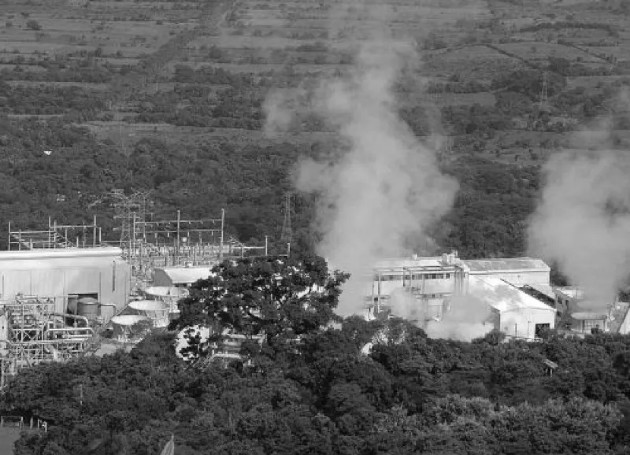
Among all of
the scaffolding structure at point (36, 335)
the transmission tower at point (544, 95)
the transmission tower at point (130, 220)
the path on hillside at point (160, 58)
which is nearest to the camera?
the scaffolding structure at point (36, 335)

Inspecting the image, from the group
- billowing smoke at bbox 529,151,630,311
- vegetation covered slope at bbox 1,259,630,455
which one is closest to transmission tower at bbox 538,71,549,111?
billowing smoke at bbox 529,151,630,311

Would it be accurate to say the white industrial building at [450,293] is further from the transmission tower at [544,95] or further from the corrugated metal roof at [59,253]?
the transmission tower at [544,95]

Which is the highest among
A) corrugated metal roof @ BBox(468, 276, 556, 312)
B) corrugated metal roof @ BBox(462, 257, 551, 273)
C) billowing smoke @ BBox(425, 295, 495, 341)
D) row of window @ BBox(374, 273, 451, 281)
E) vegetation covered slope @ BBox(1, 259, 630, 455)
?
corrugated metal roof @ BBox(462, 257, 551, 273)

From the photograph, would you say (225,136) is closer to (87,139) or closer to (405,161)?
(87,139)

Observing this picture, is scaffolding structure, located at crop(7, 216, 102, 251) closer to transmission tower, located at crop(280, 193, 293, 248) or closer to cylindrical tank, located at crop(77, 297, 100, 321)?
cylindrical tank, located at crop(77, 297, 100, 321)

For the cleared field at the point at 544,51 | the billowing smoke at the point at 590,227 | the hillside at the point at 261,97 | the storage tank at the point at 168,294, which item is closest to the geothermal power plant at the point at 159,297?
the storage tank at the point at 168,294

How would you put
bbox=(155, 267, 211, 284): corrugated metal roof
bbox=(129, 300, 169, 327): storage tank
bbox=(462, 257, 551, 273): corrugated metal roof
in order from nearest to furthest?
bbox=(129, 300, 169, 327): storage tank
bbox=(155, 267, 211, 284): corrugated metal roof
bbox=(462, 257, 551, 273): corrugated metal roof
